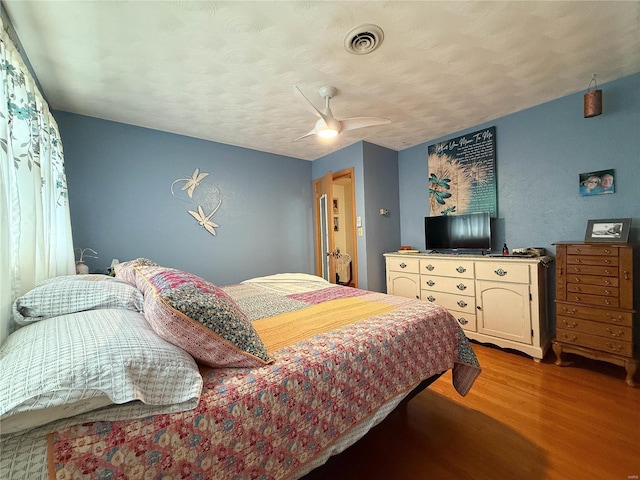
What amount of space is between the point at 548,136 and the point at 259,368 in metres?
3.42

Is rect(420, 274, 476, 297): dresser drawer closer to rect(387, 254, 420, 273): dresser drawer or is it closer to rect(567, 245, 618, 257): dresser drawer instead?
rect(387, 254, 420, 273): dresser drawer

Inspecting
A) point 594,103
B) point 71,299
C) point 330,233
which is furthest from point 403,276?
point 71,299

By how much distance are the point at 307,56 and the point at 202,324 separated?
1.86 meters

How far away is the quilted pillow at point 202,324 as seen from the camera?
2.75 feet

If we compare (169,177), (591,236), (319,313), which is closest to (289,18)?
(319,313)

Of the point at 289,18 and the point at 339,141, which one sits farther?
the point at 339,141

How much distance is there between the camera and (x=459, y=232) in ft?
10.3

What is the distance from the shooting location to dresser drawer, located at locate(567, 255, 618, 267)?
78.2 inches

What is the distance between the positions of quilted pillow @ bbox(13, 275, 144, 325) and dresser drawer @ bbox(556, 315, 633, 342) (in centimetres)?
320

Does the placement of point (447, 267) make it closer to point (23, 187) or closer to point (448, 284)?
point (448, 284)

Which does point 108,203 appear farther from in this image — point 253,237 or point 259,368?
point 259,368

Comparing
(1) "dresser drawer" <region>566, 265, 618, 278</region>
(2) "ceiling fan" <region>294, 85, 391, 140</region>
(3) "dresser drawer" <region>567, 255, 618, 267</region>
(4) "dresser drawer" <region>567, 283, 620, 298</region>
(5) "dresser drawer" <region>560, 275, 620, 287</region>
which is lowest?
(4) "dresser drawer" <region>567, 283, 620, 298</region>

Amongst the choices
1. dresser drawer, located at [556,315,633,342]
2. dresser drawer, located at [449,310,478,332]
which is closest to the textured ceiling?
dresser drawer, located at [556,315,633,342]

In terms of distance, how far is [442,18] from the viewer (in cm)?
150
